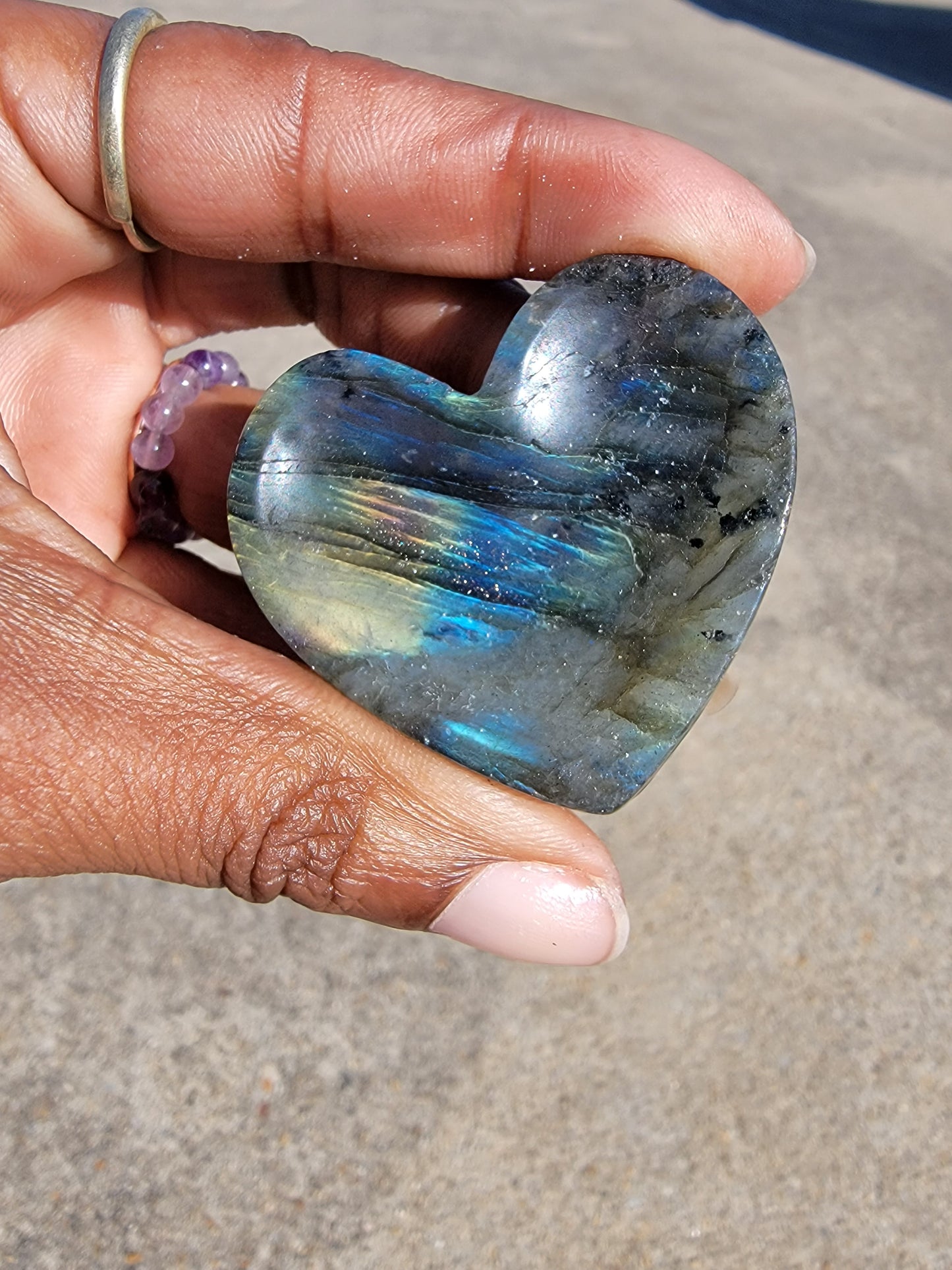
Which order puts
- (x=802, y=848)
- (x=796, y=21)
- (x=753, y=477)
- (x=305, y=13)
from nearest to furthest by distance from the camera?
(x=753, y=477)
(x=802, y=848)
(x=305, y=13)
(x=796, y=21)

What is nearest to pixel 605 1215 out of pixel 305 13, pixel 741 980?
pixel 741 980

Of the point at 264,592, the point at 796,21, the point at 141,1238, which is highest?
the point at 796,21

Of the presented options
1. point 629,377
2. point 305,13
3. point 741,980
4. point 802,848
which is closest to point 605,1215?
point 741,980

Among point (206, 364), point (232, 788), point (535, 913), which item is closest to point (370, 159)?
point (206, 364)

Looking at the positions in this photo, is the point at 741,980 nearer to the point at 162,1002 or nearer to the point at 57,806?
the point at 162,1002

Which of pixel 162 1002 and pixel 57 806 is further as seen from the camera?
pixel 162 1002

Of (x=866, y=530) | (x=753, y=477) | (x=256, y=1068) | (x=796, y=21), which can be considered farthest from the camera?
(x=796, y=21)

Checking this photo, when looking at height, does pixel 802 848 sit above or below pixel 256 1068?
above

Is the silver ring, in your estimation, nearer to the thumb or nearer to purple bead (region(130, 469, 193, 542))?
purple bead (region(130, 469, 193, 542))

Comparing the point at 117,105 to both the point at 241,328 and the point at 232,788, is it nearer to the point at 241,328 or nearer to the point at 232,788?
the point at 241,328
